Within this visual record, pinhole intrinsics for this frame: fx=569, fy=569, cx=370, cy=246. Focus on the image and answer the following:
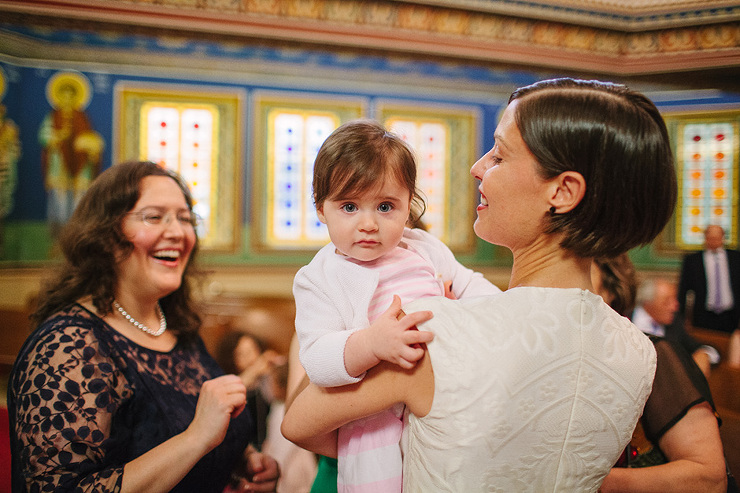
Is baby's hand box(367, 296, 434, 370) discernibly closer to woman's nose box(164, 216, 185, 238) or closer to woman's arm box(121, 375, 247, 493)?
woman's arm box(121, 375, 247, 493)

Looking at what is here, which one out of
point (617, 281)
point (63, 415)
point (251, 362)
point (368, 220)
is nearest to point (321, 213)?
point (368, 220)

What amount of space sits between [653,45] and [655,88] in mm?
1676

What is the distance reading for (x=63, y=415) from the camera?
1.53 m

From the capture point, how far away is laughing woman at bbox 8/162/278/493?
154cm

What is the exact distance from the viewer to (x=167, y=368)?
6.40 feet

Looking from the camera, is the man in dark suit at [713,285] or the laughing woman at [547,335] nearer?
the laughing woman at [547,335]

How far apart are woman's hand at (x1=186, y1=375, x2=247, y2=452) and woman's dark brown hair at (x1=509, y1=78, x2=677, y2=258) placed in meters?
1.10

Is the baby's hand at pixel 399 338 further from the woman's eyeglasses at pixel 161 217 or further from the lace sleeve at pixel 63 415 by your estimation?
the woman's eyeglasses at pixel 161 217

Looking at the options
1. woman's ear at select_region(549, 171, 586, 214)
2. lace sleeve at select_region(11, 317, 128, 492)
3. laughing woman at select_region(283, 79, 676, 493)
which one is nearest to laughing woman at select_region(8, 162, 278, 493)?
lace sleeve at select_region(11, 317, 128, 492)

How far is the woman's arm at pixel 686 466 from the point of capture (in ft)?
5.01

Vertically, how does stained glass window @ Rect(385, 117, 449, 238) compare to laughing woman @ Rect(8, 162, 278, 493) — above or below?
above

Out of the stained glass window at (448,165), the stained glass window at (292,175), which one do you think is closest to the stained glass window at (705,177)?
the stained glass window at (448,165)

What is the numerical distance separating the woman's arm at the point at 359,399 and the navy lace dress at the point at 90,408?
0.64 meters

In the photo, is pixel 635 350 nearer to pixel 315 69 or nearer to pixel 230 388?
pixel 230 388
